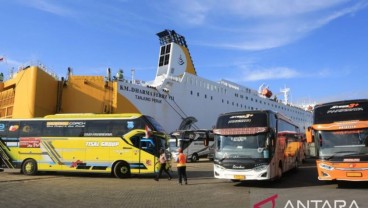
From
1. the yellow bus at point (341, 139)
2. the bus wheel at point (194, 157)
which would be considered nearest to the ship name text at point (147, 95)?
the bus wheel at point (194, 157)

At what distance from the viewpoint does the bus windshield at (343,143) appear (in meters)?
12.1

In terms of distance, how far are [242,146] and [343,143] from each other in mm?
3359

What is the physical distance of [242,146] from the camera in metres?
13.3

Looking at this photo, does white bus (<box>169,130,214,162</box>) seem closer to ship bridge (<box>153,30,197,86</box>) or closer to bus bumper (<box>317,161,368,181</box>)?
ship bridge (<box>153,30,197,86</box>)

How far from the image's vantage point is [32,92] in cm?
2747

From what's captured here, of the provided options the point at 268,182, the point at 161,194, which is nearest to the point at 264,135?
the point at 268,182

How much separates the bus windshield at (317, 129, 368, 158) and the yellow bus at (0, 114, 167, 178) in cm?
728

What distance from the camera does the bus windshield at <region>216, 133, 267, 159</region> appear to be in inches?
514

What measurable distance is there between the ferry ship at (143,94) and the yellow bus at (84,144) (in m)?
9.65

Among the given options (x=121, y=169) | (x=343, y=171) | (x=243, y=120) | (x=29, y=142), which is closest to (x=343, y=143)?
(x=343, y=171)

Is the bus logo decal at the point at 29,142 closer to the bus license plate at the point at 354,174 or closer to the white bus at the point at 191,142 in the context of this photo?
the white bus at the point at 191,142

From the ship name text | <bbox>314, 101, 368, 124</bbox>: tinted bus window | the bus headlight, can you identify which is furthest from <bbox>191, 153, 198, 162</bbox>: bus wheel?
the bus headlight

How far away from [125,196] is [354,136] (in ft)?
25.2

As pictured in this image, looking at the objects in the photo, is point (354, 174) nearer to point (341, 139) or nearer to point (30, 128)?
point (341, 139)
